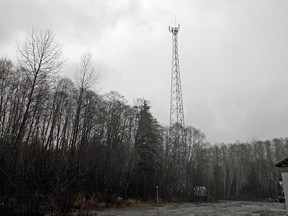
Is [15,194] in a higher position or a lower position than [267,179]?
lower

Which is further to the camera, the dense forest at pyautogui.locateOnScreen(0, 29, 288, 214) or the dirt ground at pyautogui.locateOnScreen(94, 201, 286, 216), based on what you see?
the dirt ground at pyautogui.locateOnScreen(94, 201, 286, 216)

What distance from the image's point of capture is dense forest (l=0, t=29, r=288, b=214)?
820cm

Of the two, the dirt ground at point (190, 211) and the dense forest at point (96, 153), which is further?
the dirt ground at point (190, 211)

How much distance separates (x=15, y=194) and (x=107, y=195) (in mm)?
17853

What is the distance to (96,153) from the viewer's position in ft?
64.3

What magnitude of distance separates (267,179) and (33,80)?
197ft

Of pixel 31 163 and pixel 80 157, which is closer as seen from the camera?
pixel 31 163

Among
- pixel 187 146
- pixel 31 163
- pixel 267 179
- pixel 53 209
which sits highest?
pixel 187 146

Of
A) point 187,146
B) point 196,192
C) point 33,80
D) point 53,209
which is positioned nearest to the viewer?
point 53,209

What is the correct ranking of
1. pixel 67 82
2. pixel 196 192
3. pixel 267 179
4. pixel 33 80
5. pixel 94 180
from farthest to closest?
pixel 267 179 < pixel 196 192 < pixel 67 82 < pixel 94 180 < pixel 33 80

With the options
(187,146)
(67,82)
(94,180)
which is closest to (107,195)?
(94,180)

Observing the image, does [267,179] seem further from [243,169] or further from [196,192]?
[196,192]

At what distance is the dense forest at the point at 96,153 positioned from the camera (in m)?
8.20

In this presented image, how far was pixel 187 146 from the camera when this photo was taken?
175 ft
